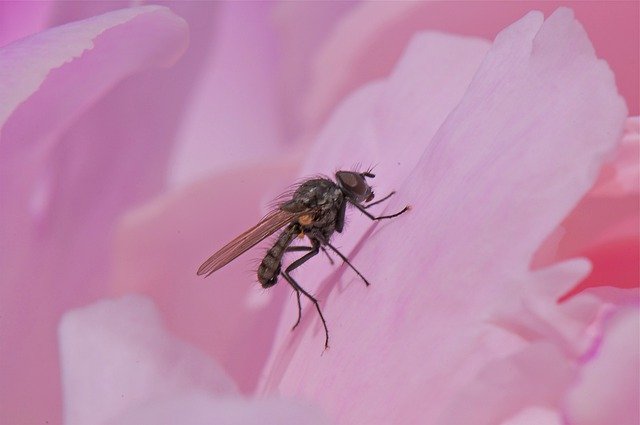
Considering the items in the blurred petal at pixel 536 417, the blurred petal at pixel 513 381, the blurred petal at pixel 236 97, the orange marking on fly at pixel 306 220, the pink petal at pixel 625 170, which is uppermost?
the pink petal at pixel 625 170

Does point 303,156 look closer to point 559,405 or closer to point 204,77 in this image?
point 204,77

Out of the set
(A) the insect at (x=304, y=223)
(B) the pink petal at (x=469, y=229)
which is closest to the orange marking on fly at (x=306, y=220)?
(A) the insect at (x=304, y=223)

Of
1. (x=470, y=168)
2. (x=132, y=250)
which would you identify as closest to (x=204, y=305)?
(x=132, y=250)

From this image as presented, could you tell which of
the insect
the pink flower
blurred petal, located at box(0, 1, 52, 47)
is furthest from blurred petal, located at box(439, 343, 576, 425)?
blurred petal, located at box(0, 1, 52, 47)

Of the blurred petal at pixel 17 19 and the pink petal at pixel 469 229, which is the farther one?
the blurred petal at pixel 17 19

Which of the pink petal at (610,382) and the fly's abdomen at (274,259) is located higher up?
the pink petal at (610,382)

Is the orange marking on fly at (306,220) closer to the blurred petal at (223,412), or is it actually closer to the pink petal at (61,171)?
the pink petal at (61,171)

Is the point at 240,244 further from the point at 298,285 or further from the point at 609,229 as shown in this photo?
the point at 609,229

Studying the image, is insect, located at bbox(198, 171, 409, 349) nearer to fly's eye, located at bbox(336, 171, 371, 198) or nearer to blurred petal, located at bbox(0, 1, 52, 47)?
fly's eye, located at bbox(336, 171, 371, 198)
